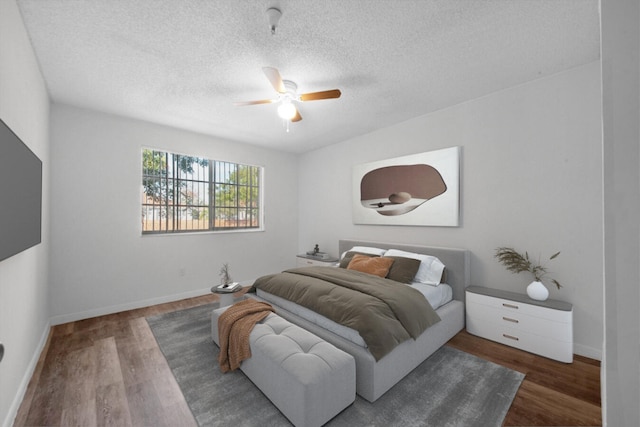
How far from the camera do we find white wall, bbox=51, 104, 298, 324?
10.7 feet

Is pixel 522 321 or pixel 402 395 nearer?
pixel 402 395

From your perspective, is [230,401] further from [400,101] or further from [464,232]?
[400,101]

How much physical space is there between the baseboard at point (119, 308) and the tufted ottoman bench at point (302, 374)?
258 cm

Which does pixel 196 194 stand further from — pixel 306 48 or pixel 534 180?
pixel 534 180

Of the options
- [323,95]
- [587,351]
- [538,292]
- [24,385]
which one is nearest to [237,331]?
[24,385]

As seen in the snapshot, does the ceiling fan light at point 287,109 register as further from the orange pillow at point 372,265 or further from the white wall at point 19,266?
the orange pillow at point 372,265

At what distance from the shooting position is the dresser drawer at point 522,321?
2.36m

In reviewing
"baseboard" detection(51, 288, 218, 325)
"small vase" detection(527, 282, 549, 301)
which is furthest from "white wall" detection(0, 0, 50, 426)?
"small vase" detection(527, 282, 549, 301)

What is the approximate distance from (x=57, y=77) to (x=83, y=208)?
60.9 inches

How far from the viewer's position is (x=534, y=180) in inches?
108

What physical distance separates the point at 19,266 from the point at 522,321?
4.23m

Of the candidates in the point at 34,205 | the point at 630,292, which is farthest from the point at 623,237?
the point at 34,205

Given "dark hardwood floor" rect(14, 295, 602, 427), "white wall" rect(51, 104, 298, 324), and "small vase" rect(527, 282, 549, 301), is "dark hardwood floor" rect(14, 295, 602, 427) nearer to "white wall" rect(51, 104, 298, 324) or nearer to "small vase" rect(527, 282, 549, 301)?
"small vase" rect(527, 282, 549, 301)

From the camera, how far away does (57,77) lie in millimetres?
2656
